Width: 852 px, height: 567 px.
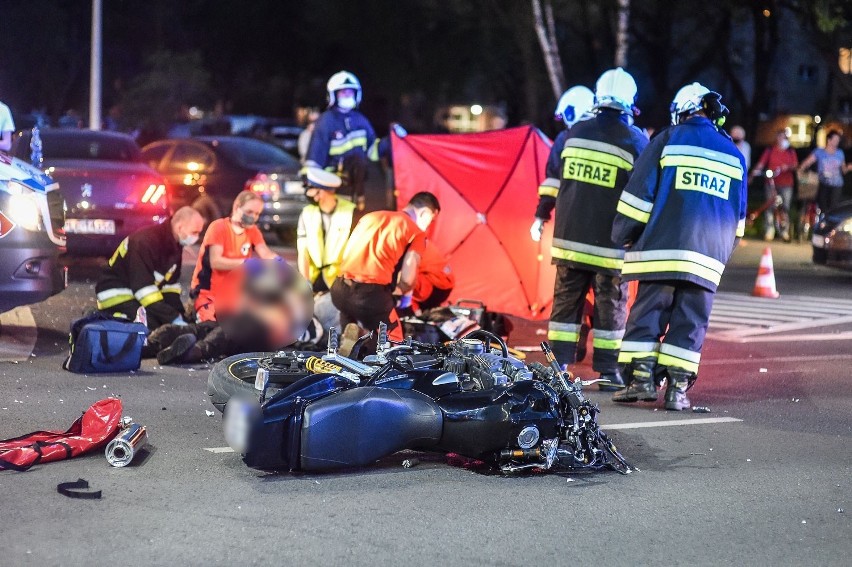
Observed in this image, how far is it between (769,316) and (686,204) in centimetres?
489

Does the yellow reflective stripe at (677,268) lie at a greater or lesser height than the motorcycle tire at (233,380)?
greater

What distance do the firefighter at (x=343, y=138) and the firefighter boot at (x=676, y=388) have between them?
4.94 m

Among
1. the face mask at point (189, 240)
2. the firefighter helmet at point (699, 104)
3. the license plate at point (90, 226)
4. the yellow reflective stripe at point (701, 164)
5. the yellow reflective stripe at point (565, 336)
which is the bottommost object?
the yellow reflective stripe at point (565, 336)

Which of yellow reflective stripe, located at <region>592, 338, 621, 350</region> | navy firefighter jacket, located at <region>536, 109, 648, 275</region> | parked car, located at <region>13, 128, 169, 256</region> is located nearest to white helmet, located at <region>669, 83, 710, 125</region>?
navy firefighter jacket, located at <region>536, 109, 648, 275</region>

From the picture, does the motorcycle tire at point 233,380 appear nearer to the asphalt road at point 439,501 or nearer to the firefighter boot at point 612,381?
the asphalt road at point 439,501

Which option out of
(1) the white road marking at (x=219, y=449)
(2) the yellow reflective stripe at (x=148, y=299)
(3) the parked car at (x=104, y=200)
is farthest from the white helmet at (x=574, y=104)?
(3) the parked car at (x=104, y=200)

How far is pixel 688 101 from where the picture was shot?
26.3ft

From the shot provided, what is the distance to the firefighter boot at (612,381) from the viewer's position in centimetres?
850

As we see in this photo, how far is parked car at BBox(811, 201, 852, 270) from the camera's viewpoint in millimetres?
14945

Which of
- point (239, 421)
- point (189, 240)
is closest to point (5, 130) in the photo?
point (189, 240)

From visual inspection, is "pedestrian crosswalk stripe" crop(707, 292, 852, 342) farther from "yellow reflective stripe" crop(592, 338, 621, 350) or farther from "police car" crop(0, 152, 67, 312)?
"police car" crop(0, 152, 67, 312)

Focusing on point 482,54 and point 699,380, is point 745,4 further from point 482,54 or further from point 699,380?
point 699,380

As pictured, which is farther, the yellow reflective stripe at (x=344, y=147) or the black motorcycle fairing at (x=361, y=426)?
the yellow reflective stripe at (x=344, y=147)

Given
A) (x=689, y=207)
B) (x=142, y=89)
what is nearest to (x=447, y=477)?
(x=689, y=207)
